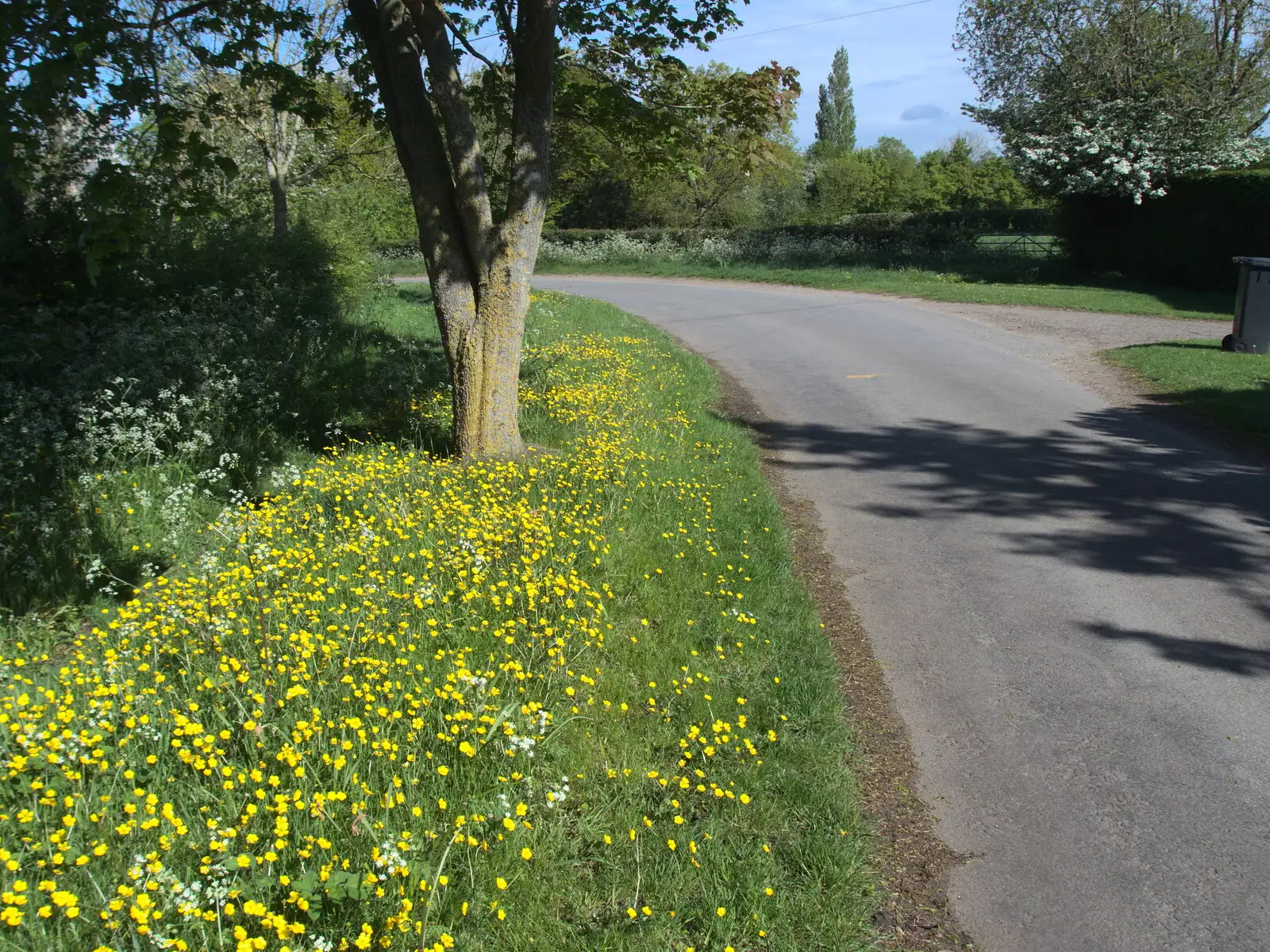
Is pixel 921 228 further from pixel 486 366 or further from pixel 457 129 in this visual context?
pixel 486 366

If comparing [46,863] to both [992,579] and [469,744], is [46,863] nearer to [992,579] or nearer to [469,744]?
[469,744]

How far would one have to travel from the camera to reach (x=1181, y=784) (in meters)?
3.93

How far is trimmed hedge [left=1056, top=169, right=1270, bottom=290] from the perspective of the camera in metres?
20.6

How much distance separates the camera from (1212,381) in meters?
11.2

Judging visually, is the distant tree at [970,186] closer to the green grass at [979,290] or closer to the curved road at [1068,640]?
the green grass at [979,290]

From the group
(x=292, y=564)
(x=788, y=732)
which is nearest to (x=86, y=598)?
(x=292, y=564)

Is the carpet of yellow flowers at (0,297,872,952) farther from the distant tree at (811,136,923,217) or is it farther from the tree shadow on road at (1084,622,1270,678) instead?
the distant tree at (811,136,923,217)

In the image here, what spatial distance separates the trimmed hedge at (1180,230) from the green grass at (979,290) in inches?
30.0

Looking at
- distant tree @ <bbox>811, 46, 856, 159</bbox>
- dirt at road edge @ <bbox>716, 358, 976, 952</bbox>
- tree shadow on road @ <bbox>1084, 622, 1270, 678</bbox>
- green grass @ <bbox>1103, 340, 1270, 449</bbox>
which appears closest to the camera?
dirt at road edge @ <bbox>716, 358, 976, 952</bbox>

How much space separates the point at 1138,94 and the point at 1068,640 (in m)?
23.2

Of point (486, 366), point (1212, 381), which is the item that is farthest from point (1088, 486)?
point (486, 366)

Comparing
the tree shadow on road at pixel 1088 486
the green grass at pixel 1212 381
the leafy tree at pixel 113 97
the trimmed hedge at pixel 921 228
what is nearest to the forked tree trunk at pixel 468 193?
the leafy tree at pixel 113 97

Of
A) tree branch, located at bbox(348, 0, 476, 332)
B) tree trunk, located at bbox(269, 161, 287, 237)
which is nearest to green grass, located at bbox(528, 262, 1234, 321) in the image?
tree trunk, located at bbox(269, 161, 287, 237)

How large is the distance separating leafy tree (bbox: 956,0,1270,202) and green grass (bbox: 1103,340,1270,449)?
34.6ft
